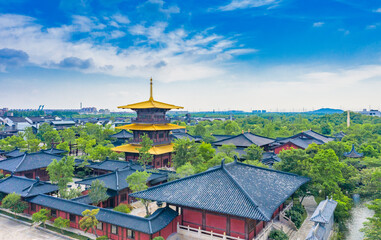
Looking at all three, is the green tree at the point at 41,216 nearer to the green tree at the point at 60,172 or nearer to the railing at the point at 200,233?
the green tree at the point at 60,172

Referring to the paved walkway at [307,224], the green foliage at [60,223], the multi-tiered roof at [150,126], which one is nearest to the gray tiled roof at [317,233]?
the paved walkway at [307,224]

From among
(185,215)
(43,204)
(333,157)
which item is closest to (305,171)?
(333,157)

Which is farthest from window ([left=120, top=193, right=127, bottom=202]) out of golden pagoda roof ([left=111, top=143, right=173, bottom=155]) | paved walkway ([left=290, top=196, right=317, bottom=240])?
paved walkway ([left=290, top=196, right=317, bottom=240])

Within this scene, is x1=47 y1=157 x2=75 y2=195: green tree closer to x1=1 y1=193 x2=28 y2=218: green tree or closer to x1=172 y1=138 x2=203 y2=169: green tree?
x1=1 y1=193 x2=28 y2=218: green tree

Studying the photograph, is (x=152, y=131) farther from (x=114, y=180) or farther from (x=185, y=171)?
(x=185, y=171)

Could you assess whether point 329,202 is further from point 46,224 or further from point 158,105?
point 158,105

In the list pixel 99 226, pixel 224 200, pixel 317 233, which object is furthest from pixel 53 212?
pixel 317 233
